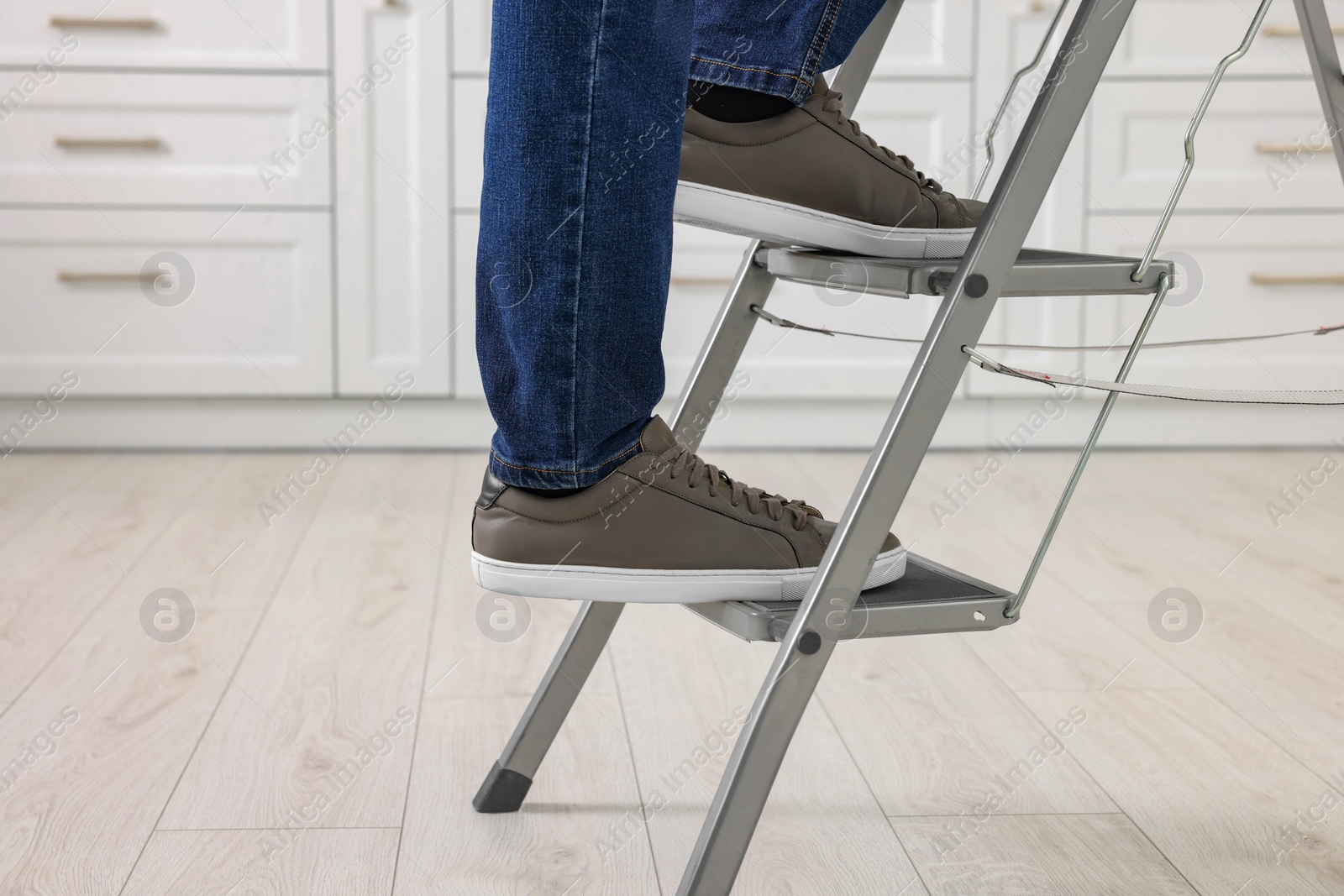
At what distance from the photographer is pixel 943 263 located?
0.70 m

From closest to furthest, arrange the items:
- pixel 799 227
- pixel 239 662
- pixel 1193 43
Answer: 1. pixel 799 227
2. pixel 239 662
3. pixel 1193 43

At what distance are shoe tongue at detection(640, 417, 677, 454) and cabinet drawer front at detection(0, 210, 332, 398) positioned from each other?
1.78m

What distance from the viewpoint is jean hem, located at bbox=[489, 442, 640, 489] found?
660 millimetres

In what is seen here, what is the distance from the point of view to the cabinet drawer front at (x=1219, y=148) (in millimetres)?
2338

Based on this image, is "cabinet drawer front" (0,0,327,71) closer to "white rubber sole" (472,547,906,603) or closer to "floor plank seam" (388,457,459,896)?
"floor plank seam" (388,457,459,896)

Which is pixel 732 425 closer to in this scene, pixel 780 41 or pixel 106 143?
pixel 106 143

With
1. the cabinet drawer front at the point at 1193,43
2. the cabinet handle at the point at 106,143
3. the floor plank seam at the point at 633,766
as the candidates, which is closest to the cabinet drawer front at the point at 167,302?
the cabinet handle at the point at 106,143

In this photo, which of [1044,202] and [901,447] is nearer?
[901,447]

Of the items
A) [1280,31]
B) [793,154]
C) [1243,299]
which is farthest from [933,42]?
[793,154]

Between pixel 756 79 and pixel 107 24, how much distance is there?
192 centimetres

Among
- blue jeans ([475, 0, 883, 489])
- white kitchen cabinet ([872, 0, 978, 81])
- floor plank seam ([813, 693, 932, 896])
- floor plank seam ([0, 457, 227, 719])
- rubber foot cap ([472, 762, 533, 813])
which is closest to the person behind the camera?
Result: blue jeans ([475, 0, 883, 489])

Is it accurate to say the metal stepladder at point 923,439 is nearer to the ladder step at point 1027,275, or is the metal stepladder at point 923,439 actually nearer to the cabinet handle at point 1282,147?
the ladder step at point 1027,275

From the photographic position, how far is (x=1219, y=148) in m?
2.36

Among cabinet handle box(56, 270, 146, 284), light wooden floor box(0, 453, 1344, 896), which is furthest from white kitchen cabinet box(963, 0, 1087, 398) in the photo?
cabinet handle box(56, 270, 146, 284)
